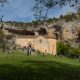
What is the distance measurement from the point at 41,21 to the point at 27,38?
4121 inches

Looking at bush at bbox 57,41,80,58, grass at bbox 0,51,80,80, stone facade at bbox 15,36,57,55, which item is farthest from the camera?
stone facade at bbox 15,36,57,55

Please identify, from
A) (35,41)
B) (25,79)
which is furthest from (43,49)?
(25,79)

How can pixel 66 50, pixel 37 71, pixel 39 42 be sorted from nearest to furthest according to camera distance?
1. pixel 37 71
2. pixel 66 50
3. pixel 39 42

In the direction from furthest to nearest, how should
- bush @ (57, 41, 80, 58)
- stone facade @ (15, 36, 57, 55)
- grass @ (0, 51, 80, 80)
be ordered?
stone facade @ (15, 36, 57, 55), bush @ (57, 41, 80, 58), grass @ (0, 51, 80, 80)

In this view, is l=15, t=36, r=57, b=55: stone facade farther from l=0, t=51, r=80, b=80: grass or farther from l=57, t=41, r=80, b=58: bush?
l=0, t=51, r=80, b=80: grass

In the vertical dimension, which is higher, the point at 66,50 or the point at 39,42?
the point at 39,42

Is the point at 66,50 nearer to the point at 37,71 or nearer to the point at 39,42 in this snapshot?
the point at 39,42

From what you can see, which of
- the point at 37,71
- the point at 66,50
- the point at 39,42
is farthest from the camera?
the point at 39,42

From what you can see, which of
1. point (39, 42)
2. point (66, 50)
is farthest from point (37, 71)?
point (39, 42)

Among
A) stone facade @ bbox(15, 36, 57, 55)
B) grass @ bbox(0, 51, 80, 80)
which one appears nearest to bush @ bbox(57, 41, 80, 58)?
stone facade @ bbox(15, 36, 57, 55)

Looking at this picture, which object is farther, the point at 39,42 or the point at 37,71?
the point at 39,42

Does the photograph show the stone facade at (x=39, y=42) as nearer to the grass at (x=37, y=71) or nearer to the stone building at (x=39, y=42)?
the stone building at (x=39, y=42)

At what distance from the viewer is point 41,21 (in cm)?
2405

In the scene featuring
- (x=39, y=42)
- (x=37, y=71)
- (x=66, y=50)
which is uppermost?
(x=39, y=42)
